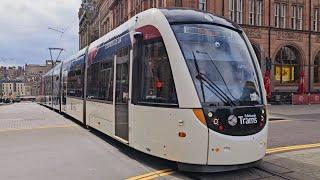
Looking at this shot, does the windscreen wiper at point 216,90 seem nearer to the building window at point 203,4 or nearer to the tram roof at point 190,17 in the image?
the tram roof at point 190,17

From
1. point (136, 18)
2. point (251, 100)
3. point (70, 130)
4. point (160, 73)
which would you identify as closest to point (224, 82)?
point (251, 100)

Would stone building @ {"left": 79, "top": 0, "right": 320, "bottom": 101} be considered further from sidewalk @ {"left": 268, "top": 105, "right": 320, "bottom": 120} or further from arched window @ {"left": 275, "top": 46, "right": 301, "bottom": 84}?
sidewalk @ {"left": 268, "top": 105, "right": 320, "bottom": 120}

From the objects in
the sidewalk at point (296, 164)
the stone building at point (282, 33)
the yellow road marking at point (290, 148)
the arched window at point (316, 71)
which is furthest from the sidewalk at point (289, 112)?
the arched window at point (316, 71)

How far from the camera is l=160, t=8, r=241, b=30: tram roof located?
29.6 feet

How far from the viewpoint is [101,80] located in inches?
533

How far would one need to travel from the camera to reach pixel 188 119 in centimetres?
811

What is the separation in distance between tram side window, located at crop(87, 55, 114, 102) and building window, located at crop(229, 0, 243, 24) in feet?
89.7

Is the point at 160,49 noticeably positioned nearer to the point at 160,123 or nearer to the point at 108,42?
the point at 160,123

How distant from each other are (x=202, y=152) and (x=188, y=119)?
63 cm

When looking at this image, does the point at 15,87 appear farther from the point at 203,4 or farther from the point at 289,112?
the point at 289,112

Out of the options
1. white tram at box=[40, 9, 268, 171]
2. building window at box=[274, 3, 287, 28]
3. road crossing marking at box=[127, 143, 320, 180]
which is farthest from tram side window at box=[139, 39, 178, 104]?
building window at box=[274, 3, 287, 28]

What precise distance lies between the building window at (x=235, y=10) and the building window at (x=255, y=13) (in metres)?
1.35

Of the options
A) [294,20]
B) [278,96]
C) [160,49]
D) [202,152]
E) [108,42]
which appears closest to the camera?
[202,152]

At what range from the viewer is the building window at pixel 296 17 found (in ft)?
151
